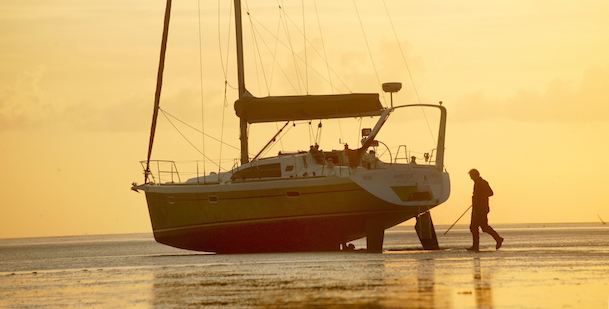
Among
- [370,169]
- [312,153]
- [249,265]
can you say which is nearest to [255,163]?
[312,153]

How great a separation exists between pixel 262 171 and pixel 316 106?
305 centimetres

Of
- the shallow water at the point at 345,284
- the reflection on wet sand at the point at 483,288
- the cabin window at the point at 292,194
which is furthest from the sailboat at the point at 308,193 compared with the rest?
the reflection on wet sand at the point at 483,288

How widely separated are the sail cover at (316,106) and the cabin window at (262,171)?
2.30 meters

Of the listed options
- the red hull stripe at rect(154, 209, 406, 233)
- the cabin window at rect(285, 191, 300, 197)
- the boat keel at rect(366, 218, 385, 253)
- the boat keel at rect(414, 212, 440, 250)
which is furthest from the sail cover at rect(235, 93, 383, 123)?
the boat keel at rect(366, 218, 385, 253)

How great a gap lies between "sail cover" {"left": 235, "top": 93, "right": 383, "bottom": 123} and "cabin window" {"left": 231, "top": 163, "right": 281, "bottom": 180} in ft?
7.53

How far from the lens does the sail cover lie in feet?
117

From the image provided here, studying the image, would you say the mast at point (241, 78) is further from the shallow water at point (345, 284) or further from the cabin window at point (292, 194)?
the shallow water at point (345, 284)

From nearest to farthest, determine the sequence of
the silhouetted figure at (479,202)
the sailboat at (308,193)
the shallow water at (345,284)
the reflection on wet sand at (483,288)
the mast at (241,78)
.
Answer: the reflection on wet sand at (483,288) < the shallow water at (345,284) < the silhouetted figure at (479,202) < the sailboat at (308,193) < the mast at (241,78)

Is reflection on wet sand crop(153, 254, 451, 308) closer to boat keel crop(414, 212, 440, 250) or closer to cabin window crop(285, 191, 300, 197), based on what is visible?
cabin window crop(285, 191, 300, 197)

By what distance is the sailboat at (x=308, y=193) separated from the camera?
109ft

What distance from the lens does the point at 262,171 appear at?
35.1 meters

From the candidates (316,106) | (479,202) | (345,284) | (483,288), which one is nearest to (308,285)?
(345,284)

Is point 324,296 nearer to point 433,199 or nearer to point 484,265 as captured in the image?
point 484,265

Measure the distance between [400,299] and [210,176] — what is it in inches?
815
